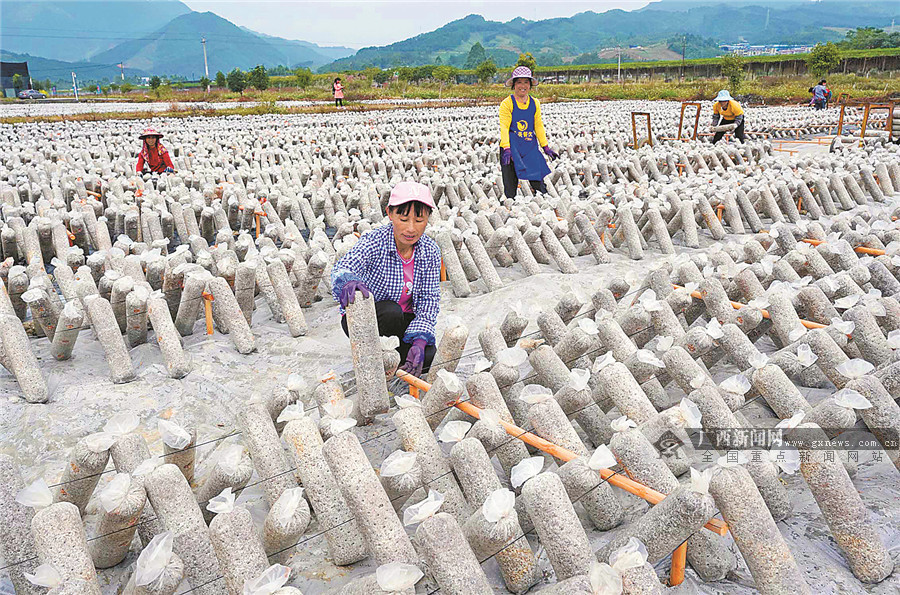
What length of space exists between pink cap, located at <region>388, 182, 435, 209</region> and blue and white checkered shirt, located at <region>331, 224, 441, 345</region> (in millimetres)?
299

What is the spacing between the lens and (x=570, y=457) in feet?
7.59

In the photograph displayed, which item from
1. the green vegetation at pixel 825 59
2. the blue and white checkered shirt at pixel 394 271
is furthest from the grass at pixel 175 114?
the green vegetation at pixel 825 59

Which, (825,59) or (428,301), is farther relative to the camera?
(825,59)

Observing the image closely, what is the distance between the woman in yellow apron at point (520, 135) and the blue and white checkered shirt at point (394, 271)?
3.56 m

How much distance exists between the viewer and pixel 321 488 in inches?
90.5

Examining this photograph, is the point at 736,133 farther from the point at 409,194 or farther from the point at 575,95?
the point at 575,95

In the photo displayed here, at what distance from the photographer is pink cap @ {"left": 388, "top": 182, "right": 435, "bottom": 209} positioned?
325cm

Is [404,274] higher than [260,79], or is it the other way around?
[260,79]

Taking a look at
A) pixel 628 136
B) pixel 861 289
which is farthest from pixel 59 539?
pixel 628 136

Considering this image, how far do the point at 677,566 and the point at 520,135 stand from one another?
18.4 feet

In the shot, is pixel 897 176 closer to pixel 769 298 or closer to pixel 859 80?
pixel 769 298

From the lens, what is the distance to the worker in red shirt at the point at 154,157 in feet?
27.2

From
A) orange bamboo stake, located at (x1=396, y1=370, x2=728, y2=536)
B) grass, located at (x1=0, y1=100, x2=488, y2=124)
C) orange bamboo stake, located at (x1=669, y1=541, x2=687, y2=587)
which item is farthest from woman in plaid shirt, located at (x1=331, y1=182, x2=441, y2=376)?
grass, located at (x1=0, y1=100, x2=488, y2=124)

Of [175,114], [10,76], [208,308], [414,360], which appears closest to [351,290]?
[414,360]
